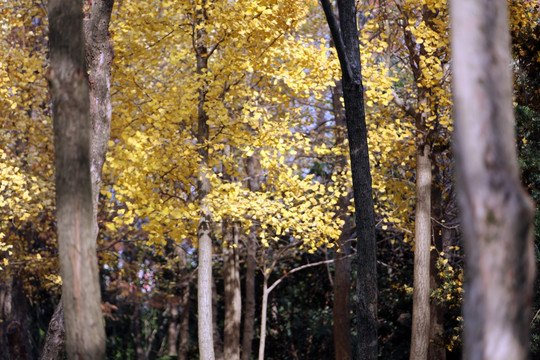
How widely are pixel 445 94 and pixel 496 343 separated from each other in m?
8.42

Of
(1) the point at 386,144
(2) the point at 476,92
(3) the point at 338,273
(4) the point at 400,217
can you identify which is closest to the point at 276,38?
(1) the point at 386,144

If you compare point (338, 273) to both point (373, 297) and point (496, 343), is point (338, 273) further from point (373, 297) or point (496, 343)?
point (496, 343)

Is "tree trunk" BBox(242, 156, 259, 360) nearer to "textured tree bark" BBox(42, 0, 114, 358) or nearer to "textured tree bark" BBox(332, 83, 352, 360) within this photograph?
"textured tree bark" BBox(332, 83, 352, 360)

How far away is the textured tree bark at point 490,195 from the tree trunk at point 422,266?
839 centimetres

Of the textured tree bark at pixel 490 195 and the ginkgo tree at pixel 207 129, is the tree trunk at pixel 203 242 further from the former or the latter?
the textured tree bark at pixel 490 195

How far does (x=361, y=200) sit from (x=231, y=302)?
850 cm

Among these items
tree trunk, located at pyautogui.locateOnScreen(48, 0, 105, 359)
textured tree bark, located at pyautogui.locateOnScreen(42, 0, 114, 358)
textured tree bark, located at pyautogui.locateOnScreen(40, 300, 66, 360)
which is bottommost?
textured tree bark, located at pyautogui.locateOnScreen(40, 300, 66, 360)

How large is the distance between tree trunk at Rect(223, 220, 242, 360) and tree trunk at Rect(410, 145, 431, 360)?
4280 mm

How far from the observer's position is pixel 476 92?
2.70 meters

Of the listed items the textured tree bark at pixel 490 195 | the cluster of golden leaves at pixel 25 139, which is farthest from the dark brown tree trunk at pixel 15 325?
the textured tree bark at pixel 490 195

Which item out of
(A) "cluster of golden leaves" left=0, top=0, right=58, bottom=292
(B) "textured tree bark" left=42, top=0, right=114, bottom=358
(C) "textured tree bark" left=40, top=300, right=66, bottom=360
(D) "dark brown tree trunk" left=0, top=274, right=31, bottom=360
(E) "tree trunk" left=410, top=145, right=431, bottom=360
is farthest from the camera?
(D) "dark brown tree trunk" left=0, top=274, right=31, bottom=360

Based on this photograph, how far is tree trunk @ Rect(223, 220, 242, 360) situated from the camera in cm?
1420

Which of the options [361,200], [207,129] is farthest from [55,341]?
[207,129]

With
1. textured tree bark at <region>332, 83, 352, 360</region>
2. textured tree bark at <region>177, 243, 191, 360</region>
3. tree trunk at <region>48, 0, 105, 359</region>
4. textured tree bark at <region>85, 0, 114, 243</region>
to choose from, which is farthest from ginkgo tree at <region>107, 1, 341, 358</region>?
textured tree bark at <region>177, 243, 191, 360</region>
